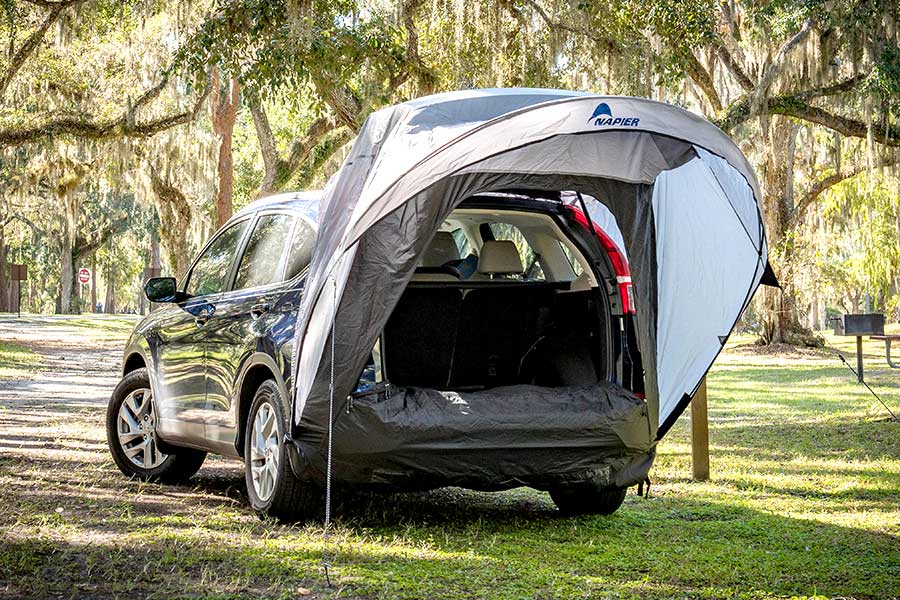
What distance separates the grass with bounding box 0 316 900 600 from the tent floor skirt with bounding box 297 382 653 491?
349mm

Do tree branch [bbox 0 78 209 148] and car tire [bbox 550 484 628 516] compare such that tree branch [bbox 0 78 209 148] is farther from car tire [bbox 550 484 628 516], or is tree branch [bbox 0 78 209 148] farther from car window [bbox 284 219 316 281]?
car tire [bbox 550 484 628 516]

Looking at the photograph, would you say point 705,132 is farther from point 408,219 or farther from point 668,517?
point 668,517

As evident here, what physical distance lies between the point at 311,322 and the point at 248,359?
2.77ft

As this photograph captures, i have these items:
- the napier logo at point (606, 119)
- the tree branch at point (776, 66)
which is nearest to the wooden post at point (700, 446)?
the napier logo at point (606, 119)

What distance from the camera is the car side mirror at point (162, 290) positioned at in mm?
7609

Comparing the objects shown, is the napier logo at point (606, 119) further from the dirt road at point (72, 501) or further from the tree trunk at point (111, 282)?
the tree trunk at point (111, 282)

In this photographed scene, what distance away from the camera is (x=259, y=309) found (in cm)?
654

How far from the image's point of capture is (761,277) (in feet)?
24.3

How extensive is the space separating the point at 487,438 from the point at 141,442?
134 inches

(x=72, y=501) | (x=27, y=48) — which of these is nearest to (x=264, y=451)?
(x=72, y=501)

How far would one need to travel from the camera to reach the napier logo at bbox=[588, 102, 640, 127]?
5.70m

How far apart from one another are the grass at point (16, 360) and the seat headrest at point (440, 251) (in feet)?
42.9

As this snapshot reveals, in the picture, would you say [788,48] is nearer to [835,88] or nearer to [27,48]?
[835,88]

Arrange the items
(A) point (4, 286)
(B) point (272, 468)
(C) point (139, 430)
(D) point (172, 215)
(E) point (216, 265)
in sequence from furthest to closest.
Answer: (A) point (4, 286)
(D) point (172, 215)
(C) point (139, 430)
(E) point (216, 265)
(B) point (272, 468)
